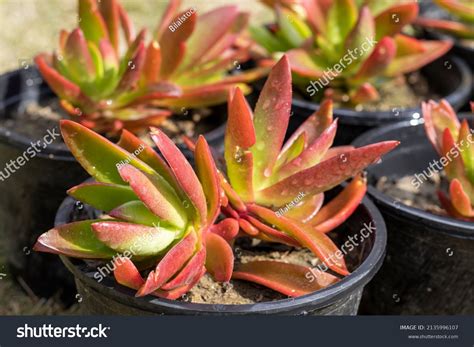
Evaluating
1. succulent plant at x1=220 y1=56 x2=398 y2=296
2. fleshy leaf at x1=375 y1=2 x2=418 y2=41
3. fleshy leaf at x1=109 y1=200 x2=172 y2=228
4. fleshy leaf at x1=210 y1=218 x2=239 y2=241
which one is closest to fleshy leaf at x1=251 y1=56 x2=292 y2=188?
succulent plant at x1=220 y1=56 x2=398 y2=296

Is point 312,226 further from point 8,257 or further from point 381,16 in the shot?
point 8,257

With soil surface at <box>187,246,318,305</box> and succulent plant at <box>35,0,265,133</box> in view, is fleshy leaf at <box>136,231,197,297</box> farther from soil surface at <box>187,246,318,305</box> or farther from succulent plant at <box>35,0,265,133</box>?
succulent plant at <box>35,0,265,133</box>

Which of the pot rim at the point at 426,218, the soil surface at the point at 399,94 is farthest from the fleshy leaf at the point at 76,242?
the soil surface at the point at 399,94

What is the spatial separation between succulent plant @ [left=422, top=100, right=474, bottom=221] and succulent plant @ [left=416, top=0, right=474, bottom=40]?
0.67m

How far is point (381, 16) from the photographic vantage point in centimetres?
177

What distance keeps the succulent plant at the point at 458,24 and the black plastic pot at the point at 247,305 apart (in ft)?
3.28

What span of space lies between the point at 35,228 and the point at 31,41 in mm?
1291

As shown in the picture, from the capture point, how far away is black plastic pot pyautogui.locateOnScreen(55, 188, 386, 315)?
109 cm

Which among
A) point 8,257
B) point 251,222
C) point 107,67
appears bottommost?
point 8,257

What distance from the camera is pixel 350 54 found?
1.77 m

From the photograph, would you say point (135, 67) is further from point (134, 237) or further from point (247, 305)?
point (247, 305)

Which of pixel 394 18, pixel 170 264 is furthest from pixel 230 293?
pixel 394 18

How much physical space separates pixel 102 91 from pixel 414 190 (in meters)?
0.71

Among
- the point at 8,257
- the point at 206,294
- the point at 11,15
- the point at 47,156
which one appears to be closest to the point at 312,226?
the point at 206,294
